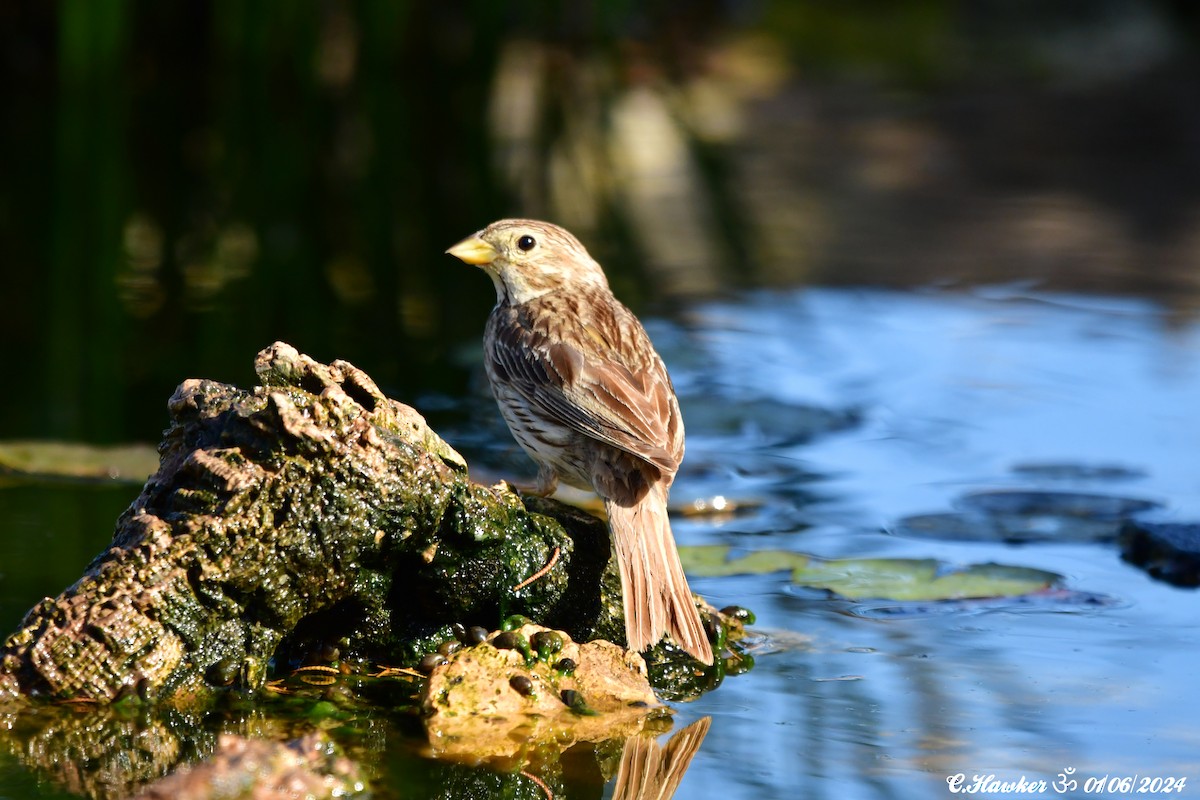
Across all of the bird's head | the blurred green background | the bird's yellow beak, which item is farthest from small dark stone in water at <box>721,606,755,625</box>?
the blurred green background

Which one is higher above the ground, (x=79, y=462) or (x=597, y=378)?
(x=597, y=378)

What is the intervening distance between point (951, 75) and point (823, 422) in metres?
10.6

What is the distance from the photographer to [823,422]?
6.76m

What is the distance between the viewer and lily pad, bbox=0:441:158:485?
541 cm

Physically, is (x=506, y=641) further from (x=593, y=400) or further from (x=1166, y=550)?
(x=1166, y=550)

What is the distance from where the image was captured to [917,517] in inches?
217

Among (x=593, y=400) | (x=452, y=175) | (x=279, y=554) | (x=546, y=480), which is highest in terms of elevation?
→ (x=452, y=175)

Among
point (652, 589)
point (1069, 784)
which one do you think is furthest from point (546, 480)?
point (1069, 784)

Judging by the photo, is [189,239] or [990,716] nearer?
[990,716]

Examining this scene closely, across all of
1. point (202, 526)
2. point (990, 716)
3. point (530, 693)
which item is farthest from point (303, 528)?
point (990, 716)

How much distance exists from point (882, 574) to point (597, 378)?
1053mm

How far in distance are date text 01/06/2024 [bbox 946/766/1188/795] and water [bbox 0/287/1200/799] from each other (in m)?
0.03

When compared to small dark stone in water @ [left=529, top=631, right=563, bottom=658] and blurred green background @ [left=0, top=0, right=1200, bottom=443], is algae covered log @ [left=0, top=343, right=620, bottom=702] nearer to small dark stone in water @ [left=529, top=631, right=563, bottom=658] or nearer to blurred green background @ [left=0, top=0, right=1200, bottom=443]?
small dark stone in water @ [left=529, top=631, right=563, bottom=658]

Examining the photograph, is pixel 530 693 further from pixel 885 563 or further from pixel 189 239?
pixel 189 239
